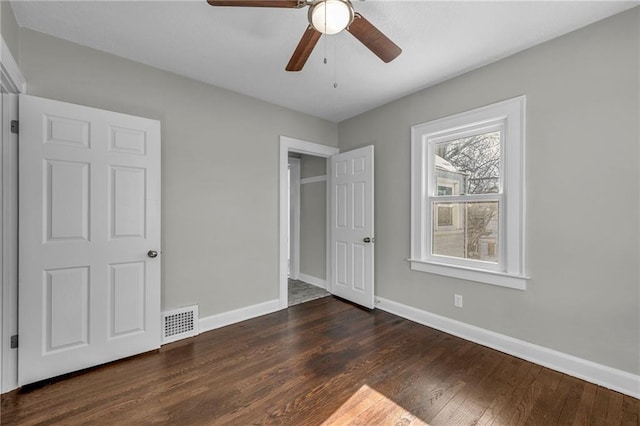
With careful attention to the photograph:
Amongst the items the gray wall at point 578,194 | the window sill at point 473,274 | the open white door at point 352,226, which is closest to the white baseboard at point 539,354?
the gray wall at point 578,194

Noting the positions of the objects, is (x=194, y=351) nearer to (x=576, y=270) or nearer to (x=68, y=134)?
(x=68, y=134)

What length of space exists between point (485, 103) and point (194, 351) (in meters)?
3.47

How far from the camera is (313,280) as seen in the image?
15.0 ft

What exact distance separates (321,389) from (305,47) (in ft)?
7.44

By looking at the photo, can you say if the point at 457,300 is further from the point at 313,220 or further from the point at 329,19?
the point at 329,19

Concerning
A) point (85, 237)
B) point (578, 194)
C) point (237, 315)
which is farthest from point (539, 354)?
point (85, 237)

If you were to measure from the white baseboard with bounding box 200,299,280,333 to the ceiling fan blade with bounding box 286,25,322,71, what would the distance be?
2500 mm

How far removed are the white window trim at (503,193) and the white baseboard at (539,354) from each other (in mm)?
476

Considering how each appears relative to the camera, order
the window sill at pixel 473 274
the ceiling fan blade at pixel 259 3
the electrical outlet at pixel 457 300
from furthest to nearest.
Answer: the electrical outlet at pixel 457 300
the window sill at pixel 473 274
the ceiling fan blade at pixel 259 3

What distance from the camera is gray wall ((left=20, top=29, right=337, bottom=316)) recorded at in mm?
2240

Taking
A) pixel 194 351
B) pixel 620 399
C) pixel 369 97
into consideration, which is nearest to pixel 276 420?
pixel 194 351

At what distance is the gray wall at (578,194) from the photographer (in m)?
1.88

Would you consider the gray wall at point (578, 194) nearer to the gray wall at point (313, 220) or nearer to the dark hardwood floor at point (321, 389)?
the dark hardwood floor at point (321, 389)

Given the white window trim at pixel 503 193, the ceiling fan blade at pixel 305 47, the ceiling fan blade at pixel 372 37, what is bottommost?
the white window trim at pixel 503 193
